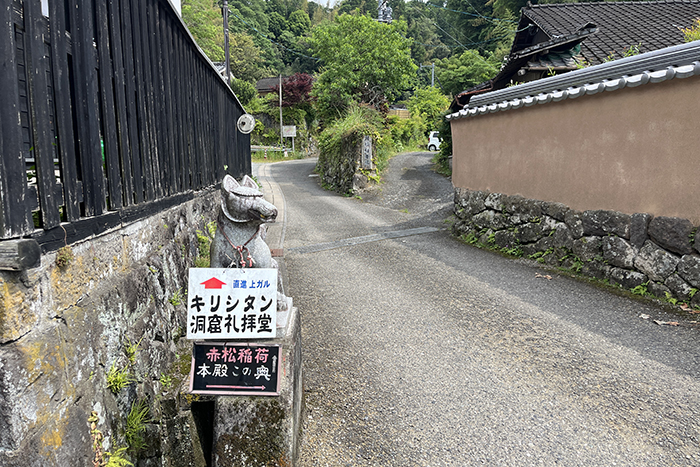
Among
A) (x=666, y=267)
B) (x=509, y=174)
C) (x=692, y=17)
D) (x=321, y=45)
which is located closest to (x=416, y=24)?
(x=321, y=45)

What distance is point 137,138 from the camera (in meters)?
3.51

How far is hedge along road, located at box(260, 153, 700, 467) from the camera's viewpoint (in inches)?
116

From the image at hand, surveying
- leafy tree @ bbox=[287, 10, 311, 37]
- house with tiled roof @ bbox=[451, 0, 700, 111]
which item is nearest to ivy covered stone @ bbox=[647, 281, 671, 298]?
house with tiled roof @ bbox=[451, 0, 700, 111]

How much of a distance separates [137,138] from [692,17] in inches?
698

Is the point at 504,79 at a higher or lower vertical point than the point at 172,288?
higher

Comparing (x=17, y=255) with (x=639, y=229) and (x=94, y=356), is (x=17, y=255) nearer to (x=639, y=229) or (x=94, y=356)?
(x=94, y=356)

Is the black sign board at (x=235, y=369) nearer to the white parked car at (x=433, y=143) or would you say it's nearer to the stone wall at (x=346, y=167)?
the stone wall at (x=346, y=167)

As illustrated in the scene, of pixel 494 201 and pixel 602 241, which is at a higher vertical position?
pixel 494 201

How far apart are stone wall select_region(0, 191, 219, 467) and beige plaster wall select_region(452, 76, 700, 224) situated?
5947 millimetres

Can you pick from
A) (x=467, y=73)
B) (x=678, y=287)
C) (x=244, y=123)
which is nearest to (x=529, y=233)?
(x=678, y=287)

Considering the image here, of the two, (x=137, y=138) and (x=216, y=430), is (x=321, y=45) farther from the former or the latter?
(x=216, y=430)

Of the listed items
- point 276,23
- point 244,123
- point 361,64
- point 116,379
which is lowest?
point 116,379

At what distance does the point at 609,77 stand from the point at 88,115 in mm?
6718

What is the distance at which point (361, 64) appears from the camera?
2200cm
